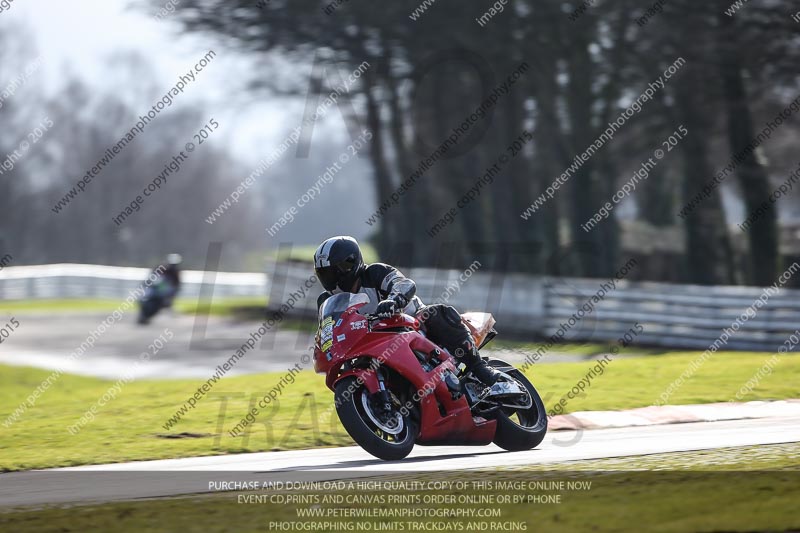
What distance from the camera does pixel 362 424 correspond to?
26.1ft

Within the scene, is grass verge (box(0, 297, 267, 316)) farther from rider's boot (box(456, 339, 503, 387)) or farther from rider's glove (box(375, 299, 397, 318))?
rider's glove (box(375, 299, 397, 318))

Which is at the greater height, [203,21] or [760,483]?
[760,483]

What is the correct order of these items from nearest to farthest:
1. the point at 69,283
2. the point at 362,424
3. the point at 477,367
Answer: the point at 362,424
the point at 477,367
the point at 69,283

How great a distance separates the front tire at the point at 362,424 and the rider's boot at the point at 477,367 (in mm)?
868

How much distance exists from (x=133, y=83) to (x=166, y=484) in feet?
238

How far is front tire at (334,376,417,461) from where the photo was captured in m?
7.93

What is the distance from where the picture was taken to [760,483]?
6.68m

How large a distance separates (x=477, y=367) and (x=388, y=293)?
3.15 ft

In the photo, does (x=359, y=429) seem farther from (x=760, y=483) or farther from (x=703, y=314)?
(x=703, y=314)

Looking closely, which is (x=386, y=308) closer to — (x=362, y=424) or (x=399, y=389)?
(x=399, y=389)

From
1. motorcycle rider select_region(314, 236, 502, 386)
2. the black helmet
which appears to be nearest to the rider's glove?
motorcycle rider select_region(314, 236, 502, 386)

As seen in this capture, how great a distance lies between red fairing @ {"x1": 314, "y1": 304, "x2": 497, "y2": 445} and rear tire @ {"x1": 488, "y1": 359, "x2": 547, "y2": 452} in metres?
0.15

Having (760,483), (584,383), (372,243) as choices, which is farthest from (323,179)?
(760,483)

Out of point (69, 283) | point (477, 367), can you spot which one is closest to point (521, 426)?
point (477, 367)
